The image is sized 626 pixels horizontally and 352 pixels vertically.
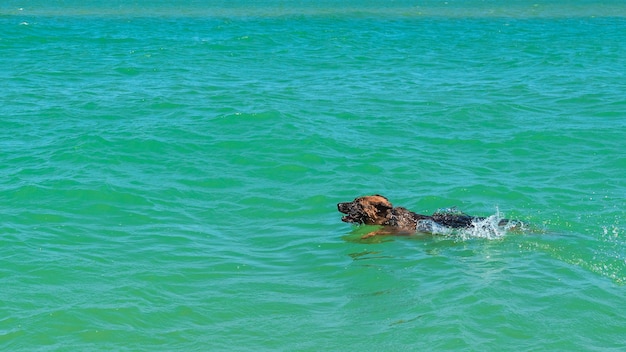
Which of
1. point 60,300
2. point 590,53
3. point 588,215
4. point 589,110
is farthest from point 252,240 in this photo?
point 590,53

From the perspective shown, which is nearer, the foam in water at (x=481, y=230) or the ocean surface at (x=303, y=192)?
the ocean surface at (x=303, y=192)

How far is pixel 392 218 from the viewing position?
14.7 m

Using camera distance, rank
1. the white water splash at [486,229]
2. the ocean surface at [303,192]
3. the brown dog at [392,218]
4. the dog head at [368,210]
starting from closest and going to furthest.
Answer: the ocean surface at [303,192] < the white water splash at [486,229] < the brown dog at [392,218] < the dog head at [368,210]

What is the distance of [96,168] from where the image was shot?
61.2ft

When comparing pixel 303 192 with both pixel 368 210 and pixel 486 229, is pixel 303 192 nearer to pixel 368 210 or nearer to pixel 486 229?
pixel 368 210

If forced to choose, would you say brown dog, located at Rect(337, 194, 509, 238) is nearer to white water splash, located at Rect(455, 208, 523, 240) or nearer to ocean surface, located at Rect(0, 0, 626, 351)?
white water splash, located at Rect(455, 208, 523, 240)

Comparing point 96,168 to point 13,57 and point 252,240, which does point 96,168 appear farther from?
point 13,57

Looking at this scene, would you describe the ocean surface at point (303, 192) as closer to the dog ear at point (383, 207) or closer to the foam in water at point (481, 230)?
the foam in water at point (481, 230)

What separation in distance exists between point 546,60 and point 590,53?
281cm

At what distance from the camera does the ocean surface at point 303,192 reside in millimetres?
11188

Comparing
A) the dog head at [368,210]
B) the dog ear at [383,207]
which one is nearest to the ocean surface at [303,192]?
the dog head at [368,210]

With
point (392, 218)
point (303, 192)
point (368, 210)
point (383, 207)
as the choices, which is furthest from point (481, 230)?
point (303, 192)

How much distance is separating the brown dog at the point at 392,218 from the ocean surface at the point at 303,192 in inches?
9.9

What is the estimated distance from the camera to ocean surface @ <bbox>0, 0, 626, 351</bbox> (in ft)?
36.7
